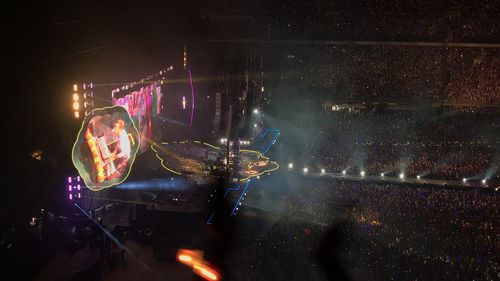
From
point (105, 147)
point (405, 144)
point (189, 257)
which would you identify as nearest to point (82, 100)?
point (105, 147)

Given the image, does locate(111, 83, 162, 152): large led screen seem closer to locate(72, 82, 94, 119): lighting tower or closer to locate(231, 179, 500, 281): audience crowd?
locate(72, 82, 94, 119): lighting tower

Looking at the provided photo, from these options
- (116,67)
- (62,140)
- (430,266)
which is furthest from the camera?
(116,67)

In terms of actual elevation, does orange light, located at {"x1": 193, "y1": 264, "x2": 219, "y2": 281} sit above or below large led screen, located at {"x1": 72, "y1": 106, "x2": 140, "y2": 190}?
below

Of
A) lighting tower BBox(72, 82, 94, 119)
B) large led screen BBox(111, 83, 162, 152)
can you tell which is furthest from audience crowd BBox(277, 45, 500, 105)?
lighting tower BBox(72, 82, 94, 119)

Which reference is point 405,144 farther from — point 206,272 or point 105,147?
point 105,147

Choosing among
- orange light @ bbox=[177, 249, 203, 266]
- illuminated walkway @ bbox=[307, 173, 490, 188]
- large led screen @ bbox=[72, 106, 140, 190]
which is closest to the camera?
orange light @ bbox=[177, 249, 203, 266]

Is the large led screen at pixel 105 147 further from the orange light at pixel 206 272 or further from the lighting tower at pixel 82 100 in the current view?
the orange light at pixel 206 272

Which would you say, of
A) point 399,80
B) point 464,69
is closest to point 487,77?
point 464,69

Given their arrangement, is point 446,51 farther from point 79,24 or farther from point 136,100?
point 79,24
